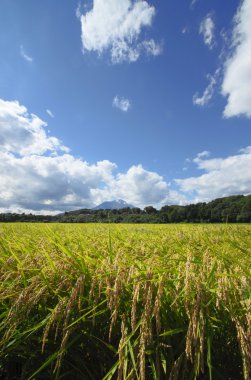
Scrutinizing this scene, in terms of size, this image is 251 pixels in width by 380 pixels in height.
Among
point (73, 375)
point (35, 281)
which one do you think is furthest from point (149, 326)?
point (35, 281)

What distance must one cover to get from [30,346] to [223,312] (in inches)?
78.3

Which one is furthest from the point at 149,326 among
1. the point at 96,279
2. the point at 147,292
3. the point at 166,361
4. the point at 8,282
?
the point at 8,282

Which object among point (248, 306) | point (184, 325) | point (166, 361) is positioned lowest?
point (166, 361)

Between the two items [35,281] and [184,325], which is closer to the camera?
[184,325]

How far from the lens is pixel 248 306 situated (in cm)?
220

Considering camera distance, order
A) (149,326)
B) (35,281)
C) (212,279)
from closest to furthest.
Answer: (149,326) < (35,281) < (212,279)

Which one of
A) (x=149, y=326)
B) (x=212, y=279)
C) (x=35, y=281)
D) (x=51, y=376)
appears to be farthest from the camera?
(x=212, y=279)

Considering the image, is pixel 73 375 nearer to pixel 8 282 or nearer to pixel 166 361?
pixel 166 361

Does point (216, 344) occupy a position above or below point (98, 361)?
above

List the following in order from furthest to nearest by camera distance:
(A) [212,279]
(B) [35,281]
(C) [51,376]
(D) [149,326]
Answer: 1. (A) [212,279]
2. (B) [35,281]
3. (C) [51,376]
4. (D) [149,326]

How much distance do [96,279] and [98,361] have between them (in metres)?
0.79

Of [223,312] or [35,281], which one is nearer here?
[223,312]

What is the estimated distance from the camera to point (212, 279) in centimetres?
281

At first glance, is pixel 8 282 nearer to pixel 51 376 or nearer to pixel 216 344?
pixel 51 376
